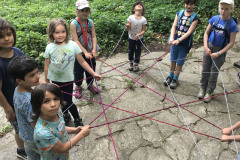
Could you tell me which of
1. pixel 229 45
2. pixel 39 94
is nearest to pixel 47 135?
pixel 39 94

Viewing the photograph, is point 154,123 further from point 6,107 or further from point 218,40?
point 6,107

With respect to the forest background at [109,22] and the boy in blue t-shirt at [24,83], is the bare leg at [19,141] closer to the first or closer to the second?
the boy in blue t-shirt at [24,83]

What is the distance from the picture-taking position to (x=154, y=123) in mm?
2412

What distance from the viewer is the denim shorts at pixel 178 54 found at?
9.20ft

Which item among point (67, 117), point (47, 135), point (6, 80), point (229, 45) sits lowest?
point (67, 117)

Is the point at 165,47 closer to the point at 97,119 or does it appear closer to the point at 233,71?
the point at 233,71

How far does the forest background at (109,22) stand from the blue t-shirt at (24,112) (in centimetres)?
255

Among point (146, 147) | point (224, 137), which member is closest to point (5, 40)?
point (146, 147)

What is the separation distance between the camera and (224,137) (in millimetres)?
1534

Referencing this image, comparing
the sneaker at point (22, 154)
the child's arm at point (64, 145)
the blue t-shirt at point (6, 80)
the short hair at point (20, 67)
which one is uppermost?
the short hair at point (20, 67)

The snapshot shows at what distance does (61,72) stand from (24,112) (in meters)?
0.75

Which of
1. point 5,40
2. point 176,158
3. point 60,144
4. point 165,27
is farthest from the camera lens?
point 165,27

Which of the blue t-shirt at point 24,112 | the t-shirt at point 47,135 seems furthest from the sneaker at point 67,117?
the t-shirt at point 47,135

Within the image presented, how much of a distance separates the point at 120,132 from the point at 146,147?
14.6 inches
